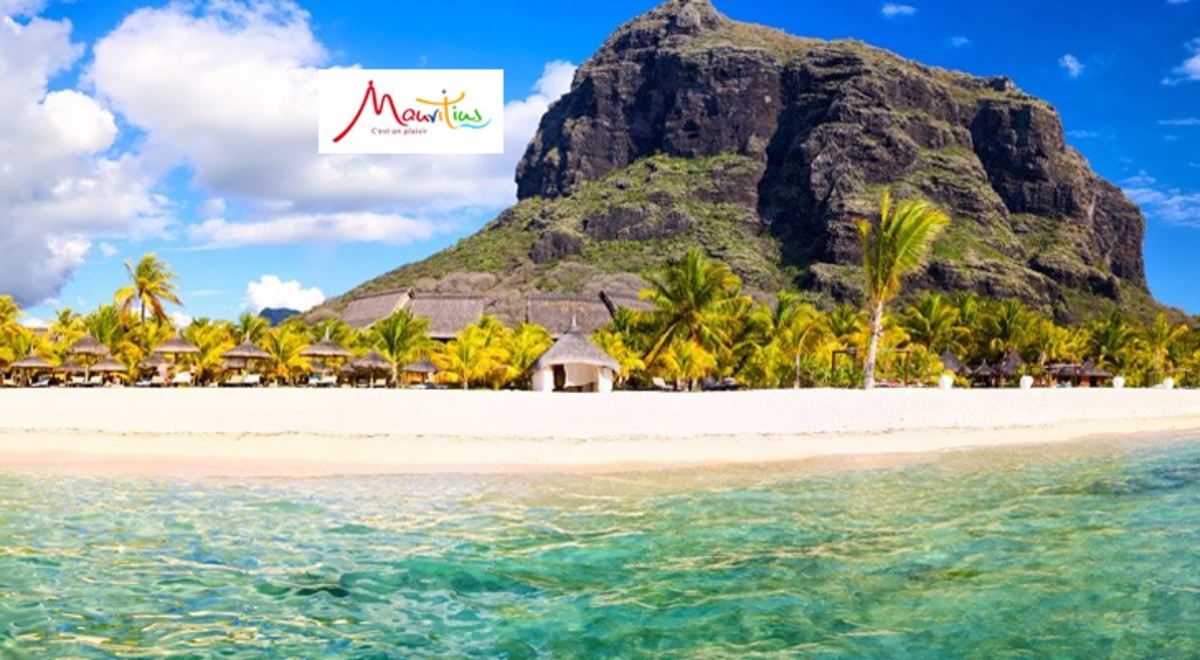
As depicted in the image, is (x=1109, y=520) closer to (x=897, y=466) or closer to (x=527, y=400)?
(x=897, y=466)

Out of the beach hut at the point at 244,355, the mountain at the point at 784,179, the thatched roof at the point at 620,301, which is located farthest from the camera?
the mountain at the point at 784,179

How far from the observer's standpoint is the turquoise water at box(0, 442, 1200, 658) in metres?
5.39

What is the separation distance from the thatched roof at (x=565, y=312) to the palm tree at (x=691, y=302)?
20.4 meters

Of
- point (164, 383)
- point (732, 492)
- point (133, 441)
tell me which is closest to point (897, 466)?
point (732, 492)

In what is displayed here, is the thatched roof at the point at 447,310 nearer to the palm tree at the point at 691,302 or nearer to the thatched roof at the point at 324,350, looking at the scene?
the thatched roof at the point at 324,350

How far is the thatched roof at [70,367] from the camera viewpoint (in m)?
35.8

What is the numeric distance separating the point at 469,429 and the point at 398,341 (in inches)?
740

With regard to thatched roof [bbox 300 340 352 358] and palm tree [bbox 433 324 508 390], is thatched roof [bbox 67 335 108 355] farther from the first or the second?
palm tree [bbox 433 324 508 390]

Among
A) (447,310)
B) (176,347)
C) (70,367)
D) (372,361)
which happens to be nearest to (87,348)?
(70,367)

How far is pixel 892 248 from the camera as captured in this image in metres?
24.3

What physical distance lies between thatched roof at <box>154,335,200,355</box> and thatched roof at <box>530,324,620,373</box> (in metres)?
16.0

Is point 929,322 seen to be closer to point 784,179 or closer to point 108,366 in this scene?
point 108,366

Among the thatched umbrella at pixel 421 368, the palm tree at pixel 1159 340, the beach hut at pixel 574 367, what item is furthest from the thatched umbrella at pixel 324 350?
the palm tree at pixel 1159 340

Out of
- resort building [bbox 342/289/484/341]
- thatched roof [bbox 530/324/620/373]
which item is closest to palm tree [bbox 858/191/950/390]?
thatched roof [bbox 530/324/620/373]
